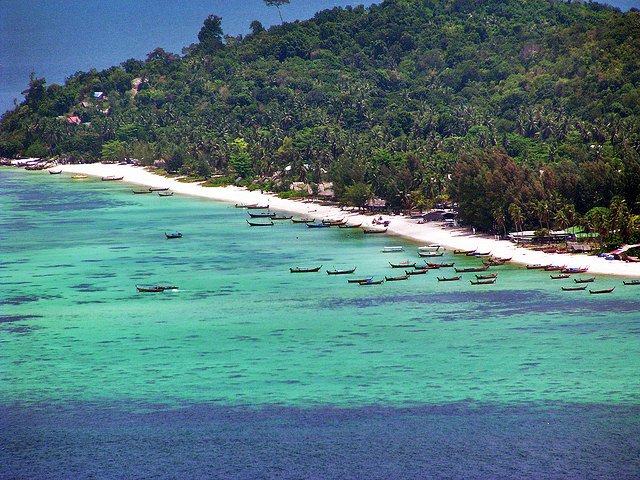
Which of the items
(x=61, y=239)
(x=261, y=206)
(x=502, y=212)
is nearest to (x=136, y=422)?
(x=502, y=212)

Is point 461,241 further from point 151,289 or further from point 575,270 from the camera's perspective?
point 151,289

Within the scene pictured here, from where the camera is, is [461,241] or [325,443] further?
[461,241]

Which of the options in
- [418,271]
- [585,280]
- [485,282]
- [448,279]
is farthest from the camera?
[418,271]

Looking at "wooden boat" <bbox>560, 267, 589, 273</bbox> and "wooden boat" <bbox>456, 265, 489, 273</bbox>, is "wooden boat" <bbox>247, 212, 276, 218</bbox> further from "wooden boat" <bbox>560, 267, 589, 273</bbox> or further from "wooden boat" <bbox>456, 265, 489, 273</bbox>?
"wooden boat" <bbox>560, 267, 589, 273</bbox>

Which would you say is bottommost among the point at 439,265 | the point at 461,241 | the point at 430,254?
the point at 439,265

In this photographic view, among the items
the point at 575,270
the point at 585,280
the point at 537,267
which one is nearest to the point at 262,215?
the point at 537,267

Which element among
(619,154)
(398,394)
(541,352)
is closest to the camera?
(398,394)

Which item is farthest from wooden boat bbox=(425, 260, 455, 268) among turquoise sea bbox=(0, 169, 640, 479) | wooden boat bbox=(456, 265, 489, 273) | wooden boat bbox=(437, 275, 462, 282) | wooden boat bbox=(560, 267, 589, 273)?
wooden boat bbox=(560, 267, 589, 273)

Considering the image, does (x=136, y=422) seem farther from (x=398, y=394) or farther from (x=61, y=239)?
(x=61, y=239)

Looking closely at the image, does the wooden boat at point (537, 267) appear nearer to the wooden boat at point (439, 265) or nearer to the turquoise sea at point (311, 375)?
the turquoise sea at point (311, 375)
